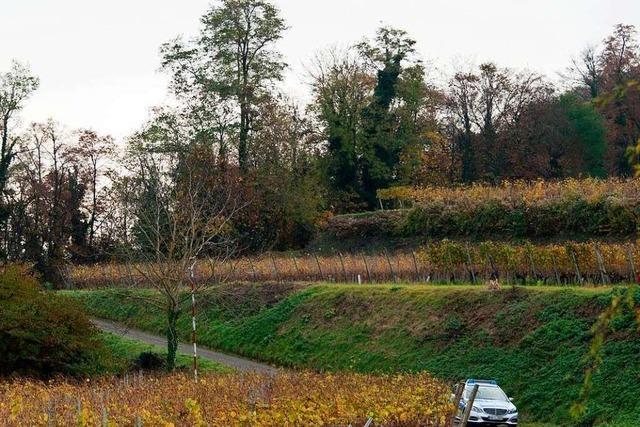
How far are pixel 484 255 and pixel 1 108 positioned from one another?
118 feet

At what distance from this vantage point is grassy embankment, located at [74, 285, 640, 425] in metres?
26.6

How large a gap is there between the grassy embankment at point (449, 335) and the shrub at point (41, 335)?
907 centimetres

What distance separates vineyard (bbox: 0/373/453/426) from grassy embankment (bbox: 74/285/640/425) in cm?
514

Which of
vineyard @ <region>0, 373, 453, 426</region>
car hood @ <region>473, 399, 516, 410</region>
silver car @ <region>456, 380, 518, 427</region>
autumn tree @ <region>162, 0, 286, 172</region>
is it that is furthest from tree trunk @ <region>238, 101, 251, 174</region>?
car hood @ <region>473, 399, 516, 410</region>

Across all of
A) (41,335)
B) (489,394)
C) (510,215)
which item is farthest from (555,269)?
(41,335)

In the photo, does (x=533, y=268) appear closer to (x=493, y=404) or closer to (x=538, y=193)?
(x=538, y=193)

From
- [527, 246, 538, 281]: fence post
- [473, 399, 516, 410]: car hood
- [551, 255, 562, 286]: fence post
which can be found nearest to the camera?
[473, 399, 516, 410]: car hood

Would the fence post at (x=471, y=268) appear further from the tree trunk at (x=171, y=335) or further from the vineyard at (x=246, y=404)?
the vineyard at (x=246, y=404)

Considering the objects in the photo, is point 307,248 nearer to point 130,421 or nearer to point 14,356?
point 14,356

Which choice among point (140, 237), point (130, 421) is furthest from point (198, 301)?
point (130, 421)

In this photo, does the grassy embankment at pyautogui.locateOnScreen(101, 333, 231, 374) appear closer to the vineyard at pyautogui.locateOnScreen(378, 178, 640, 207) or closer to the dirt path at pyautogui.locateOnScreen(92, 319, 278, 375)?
the dirt path at pyautogui.locateOnScreen(92, 319, 278, 375)

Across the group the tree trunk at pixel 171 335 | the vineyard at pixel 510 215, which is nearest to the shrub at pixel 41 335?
the tree trunk at pixel 171 335

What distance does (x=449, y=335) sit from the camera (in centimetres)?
3397

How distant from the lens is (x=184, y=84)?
6531 cm
